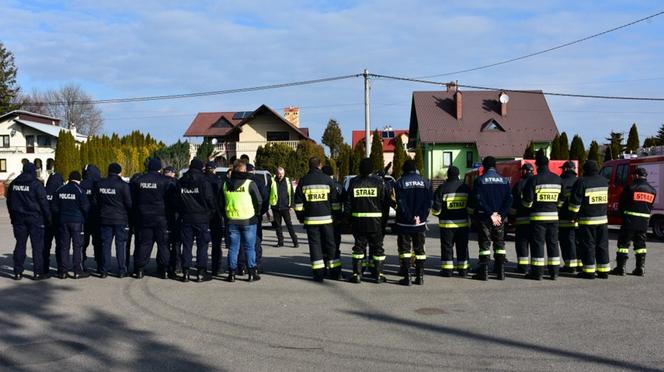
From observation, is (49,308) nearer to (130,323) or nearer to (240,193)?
(130,323)

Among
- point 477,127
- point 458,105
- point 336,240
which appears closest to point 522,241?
point 336,240

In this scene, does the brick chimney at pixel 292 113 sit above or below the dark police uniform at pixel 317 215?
above

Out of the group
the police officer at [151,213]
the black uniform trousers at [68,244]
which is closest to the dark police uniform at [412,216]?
the police officer at [151,213]

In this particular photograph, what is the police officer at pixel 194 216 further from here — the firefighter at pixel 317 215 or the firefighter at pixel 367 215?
the firefighter at pixel 367 215

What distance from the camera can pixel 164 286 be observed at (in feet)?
31.6

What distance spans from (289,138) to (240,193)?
4661 centimetres

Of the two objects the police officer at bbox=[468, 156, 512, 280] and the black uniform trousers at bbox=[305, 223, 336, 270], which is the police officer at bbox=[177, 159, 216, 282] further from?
the police officer at bbox=[468, 156, 512, 280]

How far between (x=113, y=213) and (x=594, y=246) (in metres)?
7.67

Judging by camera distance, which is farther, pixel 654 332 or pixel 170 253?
pixel 170 253

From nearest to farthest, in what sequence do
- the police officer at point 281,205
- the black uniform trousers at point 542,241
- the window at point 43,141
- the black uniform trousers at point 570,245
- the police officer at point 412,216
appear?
the police officer at point 412,216, the black uniform trousers at point 542,241, the black uniform trousers at point 570,245, the police officer at point 281,205, the window at point 43,141

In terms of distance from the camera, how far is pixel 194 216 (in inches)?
393

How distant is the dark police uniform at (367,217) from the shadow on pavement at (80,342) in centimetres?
A: 376

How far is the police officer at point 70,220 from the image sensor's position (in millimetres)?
10289

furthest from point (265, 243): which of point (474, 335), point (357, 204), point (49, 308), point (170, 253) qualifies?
point (474, 335)
